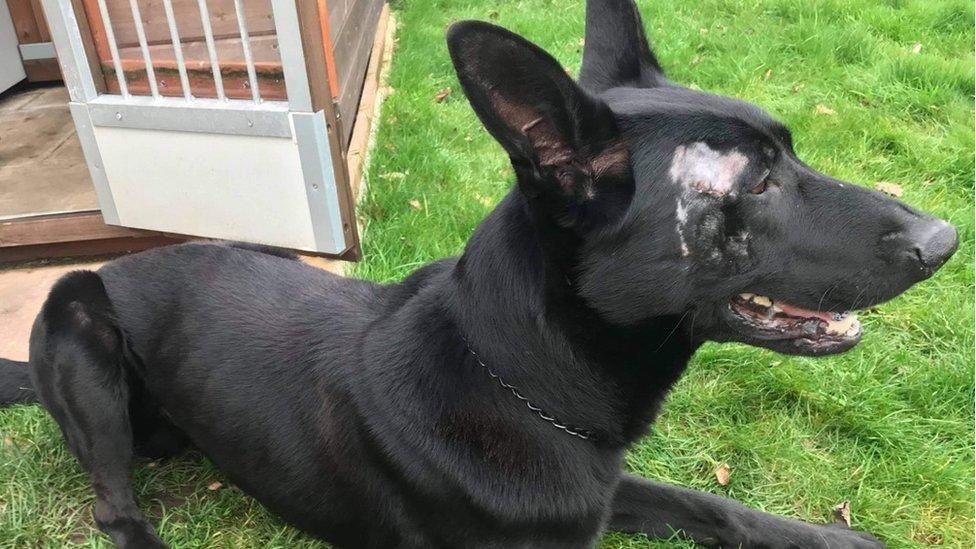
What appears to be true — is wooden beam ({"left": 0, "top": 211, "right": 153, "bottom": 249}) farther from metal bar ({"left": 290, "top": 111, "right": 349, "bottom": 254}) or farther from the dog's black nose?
the dog's black nose

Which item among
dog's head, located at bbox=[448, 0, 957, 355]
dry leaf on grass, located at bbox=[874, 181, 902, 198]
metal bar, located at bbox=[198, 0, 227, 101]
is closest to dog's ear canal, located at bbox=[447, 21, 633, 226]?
dog's head, located at bbox=[448, 0, 957, 355]

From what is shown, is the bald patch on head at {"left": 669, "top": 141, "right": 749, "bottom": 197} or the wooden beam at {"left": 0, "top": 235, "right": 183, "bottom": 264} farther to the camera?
the wooden beam at {"left": 0, "top": 235, "right": 183, "bottom": 264}

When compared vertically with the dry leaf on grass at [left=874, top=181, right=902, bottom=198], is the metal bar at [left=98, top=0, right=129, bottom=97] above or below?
above

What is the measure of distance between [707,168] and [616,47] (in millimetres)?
584

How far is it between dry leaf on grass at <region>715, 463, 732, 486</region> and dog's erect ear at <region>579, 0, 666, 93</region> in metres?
1.39

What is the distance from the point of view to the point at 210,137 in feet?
11.3

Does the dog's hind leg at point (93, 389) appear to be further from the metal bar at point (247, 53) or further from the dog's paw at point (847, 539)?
the dog's paw at point (847, 539)

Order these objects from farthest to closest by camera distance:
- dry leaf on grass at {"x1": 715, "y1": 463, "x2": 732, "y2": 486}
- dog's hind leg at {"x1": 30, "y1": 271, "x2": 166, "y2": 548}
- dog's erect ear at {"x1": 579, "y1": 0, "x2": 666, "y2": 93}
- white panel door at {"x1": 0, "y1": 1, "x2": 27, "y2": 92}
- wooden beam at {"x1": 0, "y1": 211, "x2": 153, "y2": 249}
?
white panel door at {"x1": 0, "y1": 1, "x2": 27, "y2": 92} → wooden beam at {"x1": 0, "y1": 211, "x2": 153, "y2": 249} → dry leaf on grass at {"x1": 715, "y1": 463, "x2": 732, "y2": 486} → dog's hind leg at {"x1": 30, "y1": 271, "x2": 166, "y2": 548} → dog's erect ear at {"x1": 579, "y1": 0, "x2": 666, "y2": 93}

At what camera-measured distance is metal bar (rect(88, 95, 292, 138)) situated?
333cm

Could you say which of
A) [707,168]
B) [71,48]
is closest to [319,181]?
[71,48]

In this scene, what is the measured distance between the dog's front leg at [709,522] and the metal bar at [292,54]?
6.91ft

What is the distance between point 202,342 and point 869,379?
2445 mm

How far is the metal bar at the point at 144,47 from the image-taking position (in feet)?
10.8

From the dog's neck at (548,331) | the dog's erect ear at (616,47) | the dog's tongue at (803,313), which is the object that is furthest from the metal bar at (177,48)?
the dog's tongue at (803,313)
